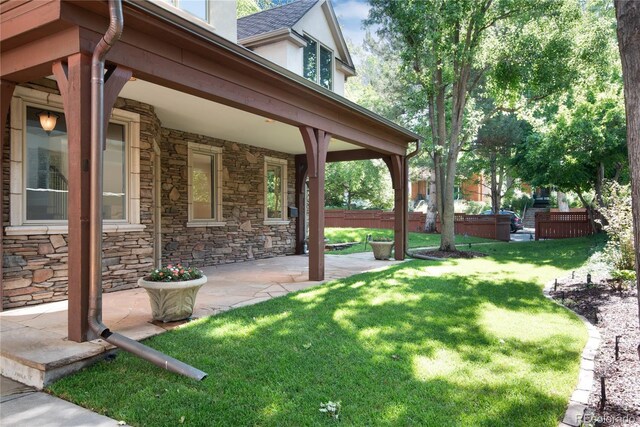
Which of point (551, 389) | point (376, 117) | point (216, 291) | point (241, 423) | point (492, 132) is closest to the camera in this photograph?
point (241, 423)

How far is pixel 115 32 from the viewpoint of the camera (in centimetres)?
291

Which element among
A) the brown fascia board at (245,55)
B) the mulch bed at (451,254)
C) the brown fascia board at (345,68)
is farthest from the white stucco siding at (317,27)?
the mulch bed at (451,254)

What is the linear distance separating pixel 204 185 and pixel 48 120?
3622 millimetres

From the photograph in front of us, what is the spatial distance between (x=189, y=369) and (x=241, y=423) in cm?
68

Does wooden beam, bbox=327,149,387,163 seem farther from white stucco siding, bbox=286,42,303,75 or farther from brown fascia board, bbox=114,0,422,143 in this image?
white stucco siding, bbox=286,42,303,75

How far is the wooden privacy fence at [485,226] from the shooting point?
15.5m

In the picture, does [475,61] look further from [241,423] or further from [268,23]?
[241,423]

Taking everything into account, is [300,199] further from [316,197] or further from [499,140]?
[499,140]

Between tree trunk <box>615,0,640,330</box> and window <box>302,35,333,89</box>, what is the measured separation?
7.81 metres

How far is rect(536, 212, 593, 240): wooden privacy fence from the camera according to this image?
1512cm

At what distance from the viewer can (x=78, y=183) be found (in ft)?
10.0

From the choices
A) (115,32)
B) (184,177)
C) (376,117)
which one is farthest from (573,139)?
(115,32)

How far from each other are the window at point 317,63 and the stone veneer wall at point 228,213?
209cm

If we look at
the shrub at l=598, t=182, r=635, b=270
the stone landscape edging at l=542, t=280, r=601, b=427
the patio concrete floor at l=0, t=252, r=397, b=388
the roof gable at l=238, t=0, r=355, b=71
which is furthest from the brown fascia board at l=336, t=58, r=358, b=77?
the stone landscape edging at l=542, t=280, r=601, b=427
